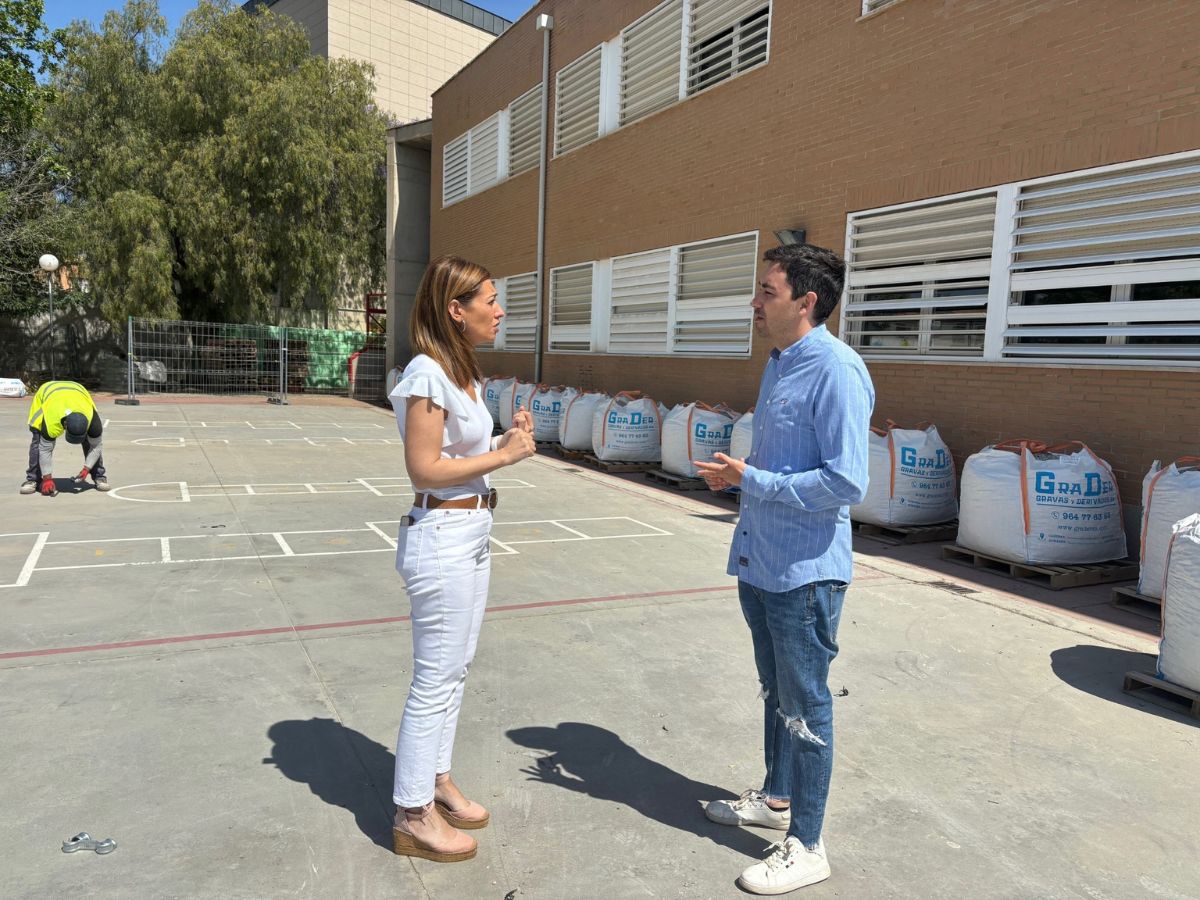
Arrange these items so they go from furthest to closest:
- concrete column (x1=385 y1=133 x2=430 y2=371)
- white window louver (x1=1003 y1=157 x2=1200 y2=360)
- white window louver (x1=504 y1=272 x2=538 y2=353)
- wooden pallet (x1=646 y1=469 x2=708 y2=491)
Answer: concrete column (x1=385 y1=133 x2=430 y2=371) → white window louver (x1=504 y1=272 x2=538 y2=353) → wooden pallet (x1=646 y1=469 x2=708 y2=491) → white window louver (x1=1003 y1=157 x2=1200 y2=360)

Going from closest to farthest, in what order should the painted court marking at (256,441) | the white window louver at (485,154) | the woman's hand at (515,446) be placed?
the woman's hand at (515,446), the painted court marking at (256,441), the white window louver at (485,154)

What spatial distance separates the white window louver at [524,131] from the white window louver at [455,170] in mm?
3001

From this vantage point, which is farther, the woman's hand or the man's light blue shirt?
the woman's hand

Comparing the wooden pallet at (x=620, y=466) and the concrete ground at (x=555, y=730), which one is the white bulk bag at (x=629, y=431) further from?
the concrete ground at (x=555, y=730)

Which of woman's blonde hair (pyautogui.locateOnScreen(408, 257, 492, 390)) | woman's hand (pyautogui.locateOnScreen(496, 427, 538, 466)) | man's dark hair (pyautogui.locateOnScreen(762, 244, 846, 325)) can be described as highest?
man's dark hair (pyautogui.locateOnScreen(762, 244, 846, 325))

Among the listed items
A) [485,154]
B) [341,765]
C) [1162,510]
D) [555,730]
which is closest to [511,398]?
[485,154]

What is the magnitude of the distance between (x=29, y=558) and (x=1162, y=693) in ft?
24.7

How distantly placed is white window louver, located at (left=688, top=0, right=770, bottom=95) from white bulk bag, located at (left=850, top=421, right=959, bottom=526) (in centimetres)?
645

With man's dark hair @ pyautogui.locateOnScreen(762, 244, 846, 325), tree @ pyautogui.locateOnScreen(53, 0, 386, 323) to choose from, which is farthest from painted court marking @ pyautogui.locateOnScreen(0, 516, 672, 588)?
tree @ pyautogui.locateOnScreen(53, 0, 386, 323)

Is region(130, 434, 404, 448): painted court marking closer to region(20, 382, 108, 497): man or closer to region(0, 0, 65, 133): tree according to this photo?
region(20, 382, 108, 497): man

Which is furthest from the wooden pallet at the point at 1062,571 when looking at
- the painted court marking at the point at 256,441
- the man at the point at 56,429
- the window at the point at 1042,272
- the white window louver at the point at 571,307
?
the white window louver at the point at 571,307

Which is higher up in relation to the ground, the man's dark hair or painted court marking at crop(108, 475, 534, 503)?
the man's dark hair

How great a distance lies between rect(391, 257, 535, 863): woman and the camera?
263 centimetres

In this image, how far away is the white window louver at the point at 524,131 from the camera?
18.6 meters
